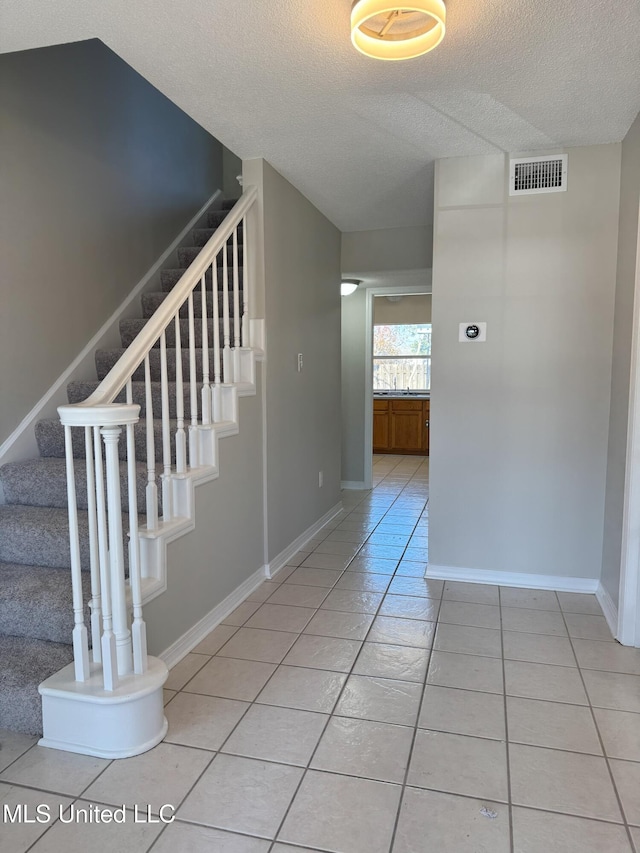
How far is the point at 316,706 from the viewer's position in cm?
202

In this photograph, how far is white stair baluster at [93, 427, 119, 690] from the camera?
1.73m

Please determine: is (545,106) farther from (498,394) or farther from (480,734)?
(480,734)

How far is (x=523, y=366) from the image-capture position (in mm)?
3066

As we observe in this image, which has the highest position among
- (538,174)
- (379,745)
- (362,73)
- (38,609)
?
(362,73)

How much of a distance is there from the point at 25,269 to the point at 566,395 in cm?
277

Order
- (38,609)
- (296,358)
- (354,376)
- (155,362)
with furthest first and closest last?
(354,376) → (296,358) → (155,362) → (38,609)

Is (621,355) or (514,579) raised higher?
(621,355)

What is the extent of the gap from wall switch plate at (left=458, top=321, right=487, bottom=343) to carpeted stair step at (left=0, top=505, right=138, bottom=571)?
190cm

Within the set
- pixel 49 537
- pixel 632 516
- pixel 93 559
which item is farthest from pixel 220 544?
pixel 632 516

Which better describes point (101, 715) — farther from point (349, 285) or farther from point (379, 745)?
point (349, 285)

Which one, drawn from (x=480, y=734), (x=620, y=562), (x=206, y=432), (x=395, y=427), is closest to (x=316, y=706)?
(x=480, y=734)

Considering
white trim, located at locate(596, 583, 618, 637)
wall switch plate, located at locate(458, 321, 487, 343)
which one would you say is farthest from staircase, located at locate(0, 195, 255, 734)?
white trim, located at locate(596, 583, 618, 637)

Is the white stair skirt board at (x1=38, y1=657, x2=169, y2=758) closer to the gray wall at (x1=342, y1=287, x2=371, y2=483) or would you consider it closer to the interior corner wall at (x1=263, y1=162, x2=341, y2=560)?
the interior corner wall at (x1=263, y1=162, x2=341, y2=560)

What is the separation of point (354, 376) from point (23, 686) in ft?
14.0
